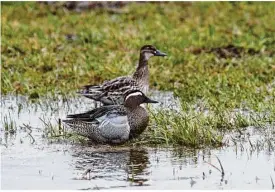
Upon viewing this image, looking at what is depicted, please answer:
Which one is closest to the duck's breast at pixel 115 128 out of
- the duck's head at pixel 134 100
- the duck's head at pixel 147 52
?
the duck's head at pixel 134 100

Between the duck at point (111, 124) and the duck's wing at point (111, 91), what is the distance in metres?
1.72

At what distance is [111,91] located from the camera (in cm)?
1275

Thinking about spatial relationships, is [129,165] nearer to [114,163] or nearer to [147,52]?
[114,163]

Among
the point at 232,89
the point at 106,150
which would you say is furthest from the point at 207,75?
the point at 106,150

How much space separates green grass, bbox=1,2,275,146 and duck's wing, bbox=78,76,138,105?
100 cm

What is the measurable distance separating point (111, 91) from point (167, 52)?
411cm

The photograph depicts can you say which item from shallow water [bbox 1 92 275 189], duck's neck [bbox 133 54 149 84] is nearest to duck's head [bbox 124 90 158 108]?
shallow water [bbox 1 92 275 189]

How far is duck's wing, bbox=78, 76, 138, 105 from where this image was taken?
12711 millimetres

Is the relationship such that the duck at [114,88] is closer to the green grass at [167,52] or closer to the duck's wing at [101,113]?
the green grass at [167,52]

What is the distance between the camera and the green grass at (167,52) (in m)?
12.7

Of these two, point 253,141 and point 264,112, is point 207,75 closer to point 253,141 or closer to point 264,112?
point 264,112

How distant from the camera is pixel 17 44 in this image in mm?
17062

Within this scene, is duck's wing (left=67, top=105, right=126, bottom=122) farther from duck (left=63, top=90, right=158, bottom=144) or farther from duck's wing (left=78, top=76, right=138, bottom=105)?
duck's wing (left=78, top=76, right=138, bottom=105)

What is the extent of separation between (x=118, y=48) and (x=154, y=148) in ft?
22.9
